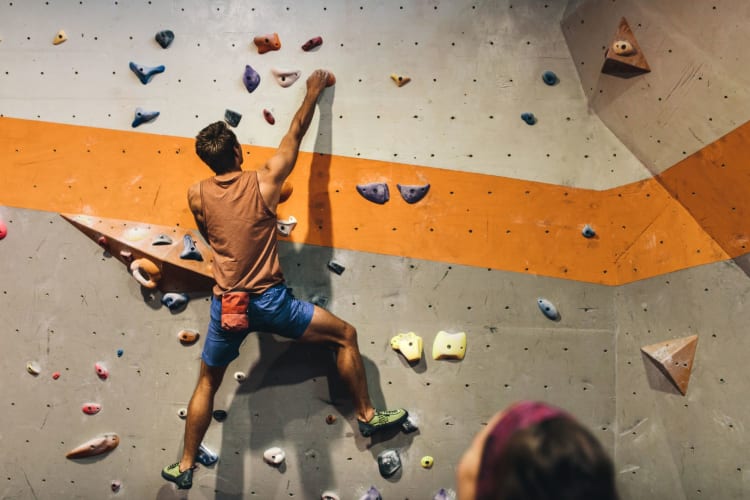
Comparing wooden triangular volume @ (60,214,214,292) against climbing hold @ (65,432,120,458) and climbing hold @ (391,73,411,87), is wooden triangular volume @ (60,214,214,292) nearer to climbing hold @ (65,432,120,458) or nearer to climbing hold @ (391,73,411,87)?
climbing hold @ (65,432,120,458)

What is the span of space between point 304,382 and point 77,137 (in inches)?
52.7

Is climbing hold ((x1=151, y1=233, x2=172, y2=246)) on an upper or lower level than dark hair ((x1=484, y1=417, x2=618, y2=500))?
lower

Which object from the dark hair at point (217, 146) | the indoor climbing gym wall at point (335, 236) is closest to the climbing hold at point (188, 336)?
the indoor climbing gym wall at point (335, 236)

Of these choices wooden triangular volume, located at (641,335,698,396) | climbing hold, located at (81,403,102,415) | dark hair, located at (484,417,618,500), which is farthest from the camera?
climbing hold, located at (81,403,102,415)

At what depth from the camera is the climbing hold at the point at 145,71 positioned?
9.18 ft

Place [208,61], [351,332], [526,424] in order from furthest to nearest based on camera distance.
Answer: [208,61] → [351,332] → [526,424]

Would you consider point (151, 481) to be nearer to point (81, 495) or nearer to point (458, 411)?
point (81, 495)

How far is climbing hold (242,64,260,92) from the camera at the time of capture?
2.78 metres

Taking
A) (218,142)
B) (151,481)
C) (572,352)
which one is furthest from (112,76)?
(572,352)

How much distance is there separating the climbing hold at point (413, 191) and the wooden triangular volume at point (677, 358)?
3.48 ft

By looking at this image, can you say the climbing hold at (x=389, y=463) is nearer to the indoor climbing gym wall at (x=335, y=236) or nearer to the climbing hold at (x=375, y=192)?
the indoor climbing gym wall at (x=335, y=236)

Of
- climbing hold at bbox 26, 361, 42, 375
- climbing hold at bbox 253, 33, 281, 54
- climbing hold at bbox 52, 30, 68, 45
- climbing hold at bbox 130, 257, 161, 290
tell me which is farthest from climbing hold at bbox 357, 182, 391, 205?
climbing hold at bbox 26, 361, 42, 375

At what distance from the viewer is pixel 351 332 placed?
104 inches

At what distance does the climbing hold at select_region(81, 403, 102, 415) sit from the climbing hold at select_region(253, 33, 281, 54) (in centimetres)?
156
